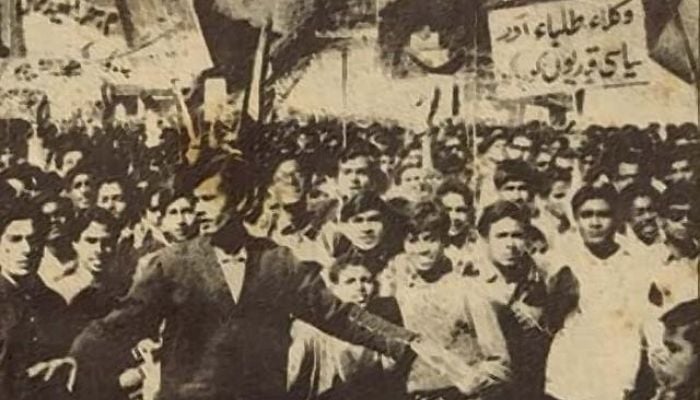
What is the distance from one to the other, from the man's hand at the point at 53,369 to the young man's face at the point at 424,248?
0.60ft

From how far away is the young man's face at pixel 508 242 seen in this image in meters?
0.62

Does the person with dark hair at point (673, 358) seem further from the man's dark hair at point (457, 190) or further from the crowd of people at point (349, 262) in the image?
the man's dark hair at point (457, 190)

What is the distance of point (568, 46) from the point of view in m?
0.62

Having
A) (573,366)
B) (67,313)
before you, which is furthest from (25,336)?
(573,366)

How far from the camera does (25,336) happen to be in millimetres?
628

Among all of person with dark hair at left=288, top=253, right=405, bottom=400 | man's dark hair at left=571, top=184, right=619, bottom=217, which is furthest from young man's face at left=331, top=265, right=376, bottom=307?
man's dark hair at left=571, top=184, right=619, bottom=217

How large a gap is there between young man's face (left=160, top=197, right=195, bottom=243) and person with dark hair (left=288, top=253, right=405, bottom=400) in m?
0.07

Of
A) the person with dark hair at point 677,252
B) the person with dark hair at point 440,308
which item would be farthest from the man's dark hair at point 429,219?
the person with dark hair at point 677,252

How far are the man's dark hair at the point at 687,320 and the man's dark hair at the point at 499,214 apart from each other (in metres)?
0.08

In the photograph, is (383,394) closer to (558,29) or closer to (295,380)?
(295,380)

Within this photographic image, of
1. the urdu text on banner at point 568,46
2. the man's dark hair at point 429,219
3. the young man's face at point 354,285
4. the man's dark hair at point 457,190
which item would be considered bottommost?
the young man's face at point 354,285

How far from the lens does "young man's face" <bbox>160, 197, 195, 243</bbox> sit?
2.06 ft

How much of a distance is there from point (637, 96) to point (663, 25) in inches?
1.5

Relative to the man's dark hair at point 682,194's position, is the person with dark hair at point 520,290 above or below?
below
